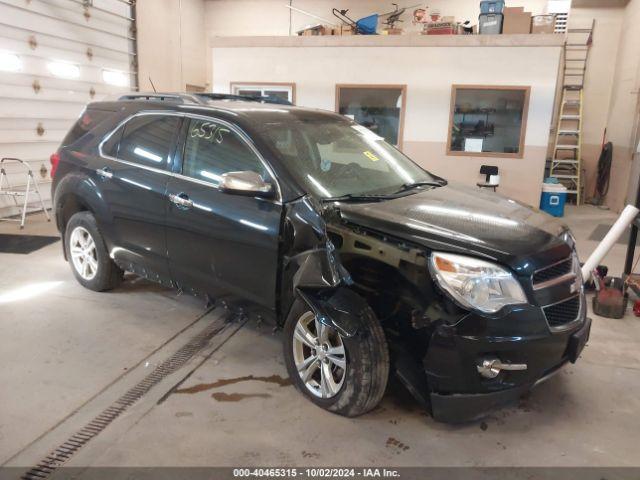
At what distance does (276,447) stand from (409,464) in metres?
0.63

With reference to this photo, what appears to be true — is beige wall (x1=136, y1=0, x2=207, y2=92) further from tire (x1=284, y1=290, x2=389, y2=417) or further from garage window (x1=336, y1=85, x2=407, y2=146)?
tire (x1=284, y1=290, x2=389, y2=417)

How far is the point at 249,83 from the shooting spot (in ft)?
29.3

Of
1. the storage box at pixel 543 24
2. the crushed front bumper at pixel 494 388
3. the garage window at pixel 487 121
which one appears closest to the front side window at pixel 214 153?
the crushed front bumper at pixel 494 388

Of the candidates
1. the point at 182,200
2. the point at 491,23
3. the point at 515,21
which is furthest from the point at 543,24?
the point at 182,200

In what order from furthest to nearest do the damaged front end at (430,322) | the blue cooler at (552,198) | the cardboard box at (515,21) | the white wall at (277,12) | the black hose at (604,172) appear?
the white wall at (277,12)
the black hose at (604,172)
the blue cooler at (552,198)
the cardboard box at (515,21)
the damaged front end at (430,322)

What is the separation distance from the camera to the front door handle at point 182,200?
10.2 feet

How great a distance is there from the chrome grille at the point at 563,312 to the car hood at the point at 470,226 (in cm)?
22

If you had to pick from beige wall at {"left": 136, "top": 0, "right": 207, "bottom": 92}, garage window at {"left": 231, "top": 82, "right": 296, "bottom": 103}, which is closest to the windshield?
garage window at {"left": 231, "top": 82, "right": 296, "bottom": 103}

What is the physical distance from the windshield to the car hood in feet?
0.83

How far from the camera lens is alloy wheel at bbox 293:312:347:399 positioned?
2.53 metres

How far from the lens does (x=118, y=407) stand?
262 centimetres

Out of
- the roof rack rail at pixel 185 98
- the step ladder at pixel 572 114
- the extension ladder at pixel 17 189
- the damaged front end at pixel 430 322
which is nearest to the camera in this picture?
the damaged front end at pixel 430 322

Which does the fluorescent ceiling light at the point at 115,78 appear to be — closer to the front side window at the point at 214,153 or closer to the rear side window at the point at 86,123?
the rear side window at the point at 86,123

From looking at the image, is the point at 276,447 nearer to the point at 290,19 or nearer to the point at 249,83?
the point at 249,83
